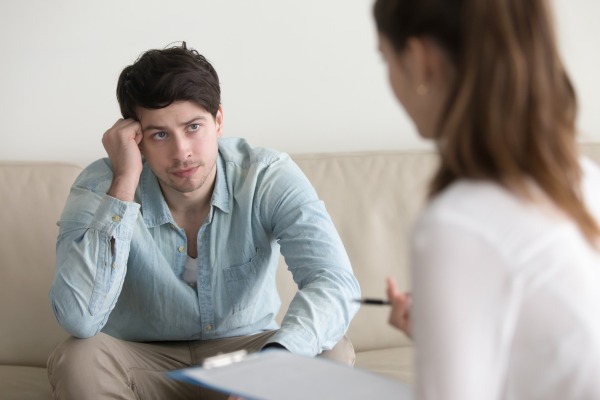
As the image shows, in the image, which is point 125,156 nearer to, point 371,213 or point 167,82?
point 167,82

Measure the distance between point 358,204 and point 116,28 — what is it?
0.91 m

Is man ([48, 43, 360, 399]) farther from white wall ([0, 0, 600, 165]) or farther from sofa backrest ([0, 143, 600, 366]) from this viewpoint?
white wall ([0, 0, 600, 165])

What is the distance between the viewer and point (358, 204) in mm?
2604

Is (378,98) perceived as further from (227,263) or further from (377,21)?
(377,21)

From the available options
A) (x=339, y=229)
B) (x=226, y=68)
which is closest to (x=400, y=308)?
(x=339, y=229)

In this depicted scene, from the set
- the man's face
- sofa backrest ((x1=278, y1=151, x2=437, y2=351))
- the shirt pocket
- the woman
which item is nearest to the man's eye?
the man's face

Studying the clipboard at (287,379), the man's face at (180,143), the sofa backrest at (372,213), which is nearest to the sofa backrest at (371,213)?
the sofa backrest at (372,213)

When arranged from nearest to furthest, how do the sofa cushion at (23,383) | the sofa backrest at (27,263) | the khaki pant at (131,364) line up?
the khaki pant at (131,364)
the sofa cushion at (23,383)
the sofa backrest at (27,263)

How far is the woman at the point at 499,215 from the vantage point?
3.02ft

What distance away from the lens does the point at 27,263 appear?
2.50 meters

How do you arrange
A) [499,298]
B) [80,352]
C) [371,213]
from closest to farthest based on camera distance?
[499,298]
[80,352]
[371,213]

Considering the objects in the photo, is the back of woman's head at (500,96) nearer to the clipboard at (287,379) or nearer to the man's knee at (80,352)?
the clipboard at (287,379)

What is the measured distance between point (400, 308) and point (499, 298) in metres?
0.34

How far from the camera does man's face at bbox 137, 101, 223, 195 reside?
6.97 ft
